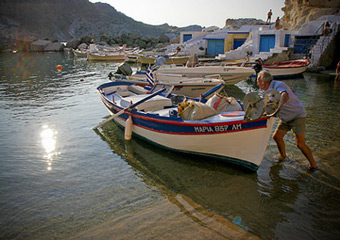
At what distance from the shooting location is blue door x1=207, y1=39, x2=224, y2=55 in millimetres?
36781

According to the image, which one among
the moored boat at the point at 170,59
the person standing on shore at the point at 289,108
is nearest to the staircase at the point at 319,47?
the moored boat at the point at 170,59

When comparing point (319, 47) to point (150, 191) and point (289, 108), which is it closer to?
point (289, 108)

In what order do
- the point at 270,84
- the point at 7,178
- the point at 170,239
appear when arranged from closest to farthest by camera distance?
the point at 170,239 < the point at 270,84 < the point at 7,178

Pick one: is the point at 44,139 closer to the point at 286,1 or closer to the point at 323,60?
the point at 323,60

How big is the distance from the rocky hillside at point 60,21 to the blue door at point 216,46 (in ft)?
215

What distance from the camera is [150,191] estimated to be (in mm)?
5879

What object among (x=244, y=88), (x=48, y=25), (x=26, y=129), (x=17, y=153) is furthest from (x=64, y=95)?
(x=48, y=25)

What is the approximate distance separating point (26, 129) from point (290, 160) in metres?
9.24

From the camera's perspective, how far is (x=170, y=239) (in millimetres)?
4348

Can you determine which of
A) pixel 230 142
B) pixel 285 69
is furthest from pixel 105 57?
pixel 230 142

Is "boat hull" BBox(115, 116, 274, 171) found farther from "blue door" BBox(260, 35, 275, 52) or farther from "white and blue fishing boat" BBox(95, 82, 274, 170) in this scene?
"blue door" BBox(260, 35, 275, 52)

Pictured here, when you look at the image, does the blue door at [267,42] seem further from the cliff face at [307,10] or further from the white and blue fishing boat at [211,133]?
the white and blue fishing boat at [211,133]

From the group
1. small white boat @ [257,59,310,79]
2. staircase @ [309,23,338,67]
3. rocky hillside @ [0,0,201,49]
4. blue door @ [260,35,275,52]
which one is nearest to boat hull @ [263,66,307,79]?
small white boat @ [257,59,310,79]

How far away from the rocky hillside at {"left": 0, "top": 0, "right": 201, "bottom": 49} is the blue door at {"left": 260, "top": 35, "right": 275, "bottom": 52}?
7549cm
